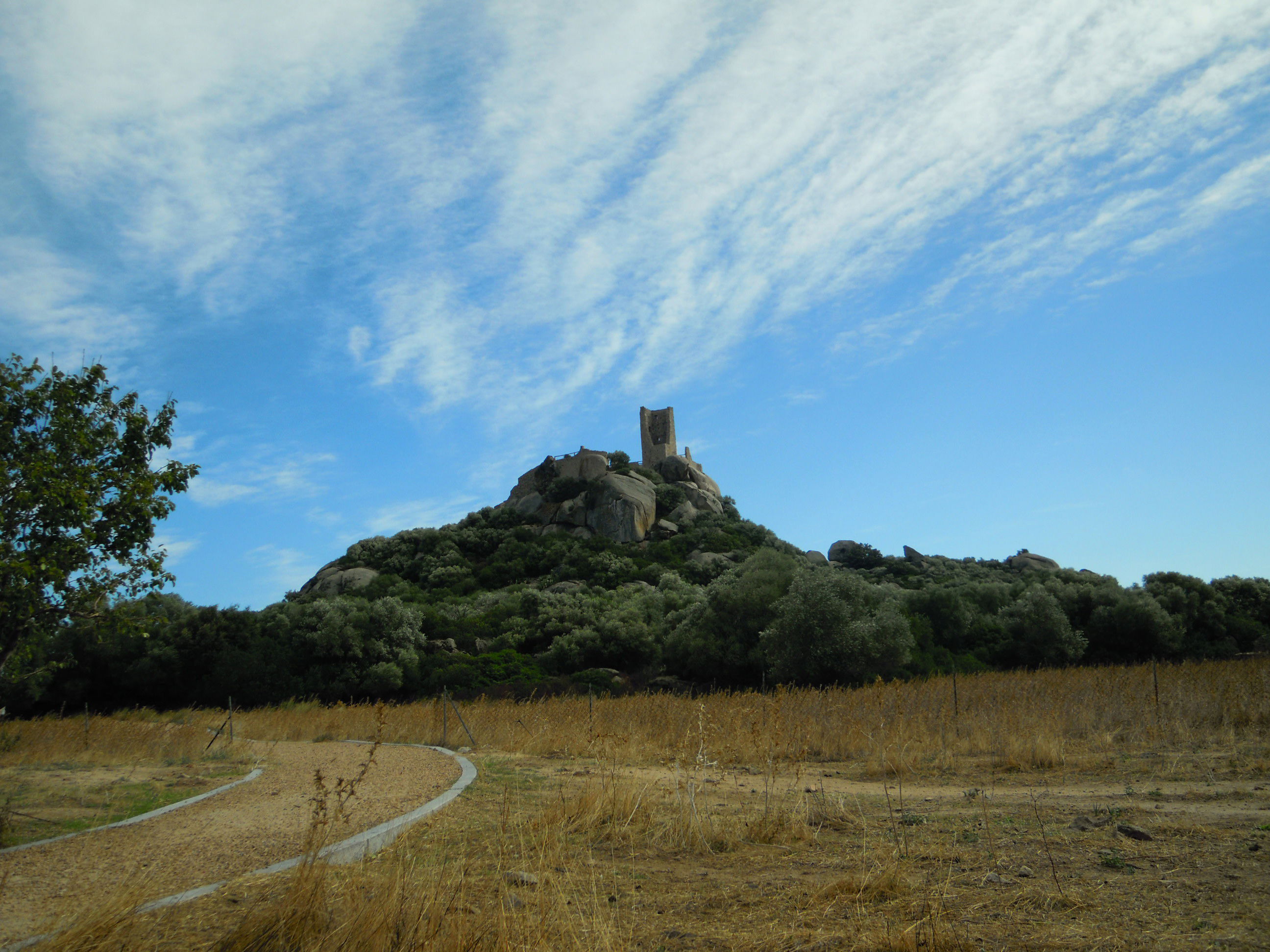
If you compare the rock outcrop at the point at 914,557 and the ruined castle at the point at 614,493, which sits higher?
the ruined castle at the point at 614,493

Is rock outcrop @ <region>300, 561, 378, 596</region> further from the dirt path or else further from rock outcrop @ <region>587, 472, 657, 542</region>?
the dirt path

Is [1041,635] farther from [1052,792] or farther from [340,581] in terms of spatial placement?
[340,581]

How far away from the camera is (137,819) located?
720 centimetres

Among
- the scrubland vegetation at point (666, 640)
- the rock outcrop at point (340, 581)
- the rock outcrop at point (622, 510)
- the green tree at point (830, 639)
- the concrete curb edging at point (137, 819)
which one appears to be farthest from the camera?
the rock outcrop at point (622, 510)

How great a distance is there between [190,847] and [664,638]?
27.4 metres

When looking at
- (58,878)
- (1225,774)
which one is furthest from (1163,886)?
(58,878)

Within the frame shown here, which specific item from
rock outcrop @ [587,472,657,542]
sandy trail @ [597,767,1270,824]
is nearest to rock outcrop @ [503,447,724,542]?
rock outcrop @ [587,472,657,542]

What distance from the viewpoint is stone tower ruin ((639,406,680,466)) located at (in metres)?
82.1

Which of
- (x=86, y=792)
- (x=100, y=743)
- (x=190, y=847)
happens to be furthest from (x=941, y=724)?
(x=100, y=743)

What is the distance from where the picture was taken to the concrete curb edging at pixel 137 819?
597 cm

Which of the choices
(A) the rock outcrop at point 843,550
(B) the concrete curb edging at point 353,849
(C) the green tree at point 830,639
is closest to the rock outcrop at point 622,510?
(A) the rock outcrop at point 843,550

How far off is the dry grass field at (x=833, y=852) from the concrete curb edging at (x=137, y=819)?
271cm

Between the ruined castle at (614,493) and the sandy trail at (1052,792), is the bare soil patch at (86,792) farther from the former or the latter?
the ruined castle at (614,493)

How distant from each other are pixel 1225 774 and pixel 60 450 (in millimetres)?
13748
